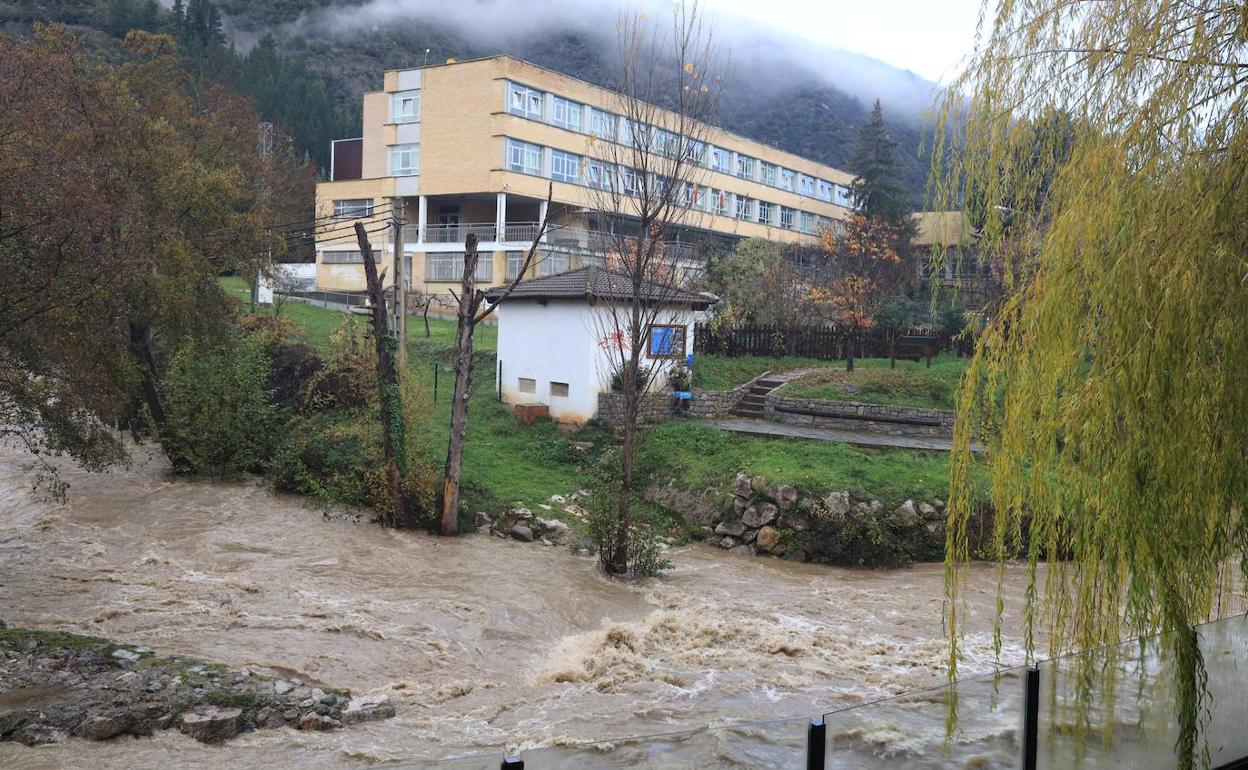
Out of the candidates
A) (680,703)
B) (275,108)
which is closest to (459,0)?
(275,108)

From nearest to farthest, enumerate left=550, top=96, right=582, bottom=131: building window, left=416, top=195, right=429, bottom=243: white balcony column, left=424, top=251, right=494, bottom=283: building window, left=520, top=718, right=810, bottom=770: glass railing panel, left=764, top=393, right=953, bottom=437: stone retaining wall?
1. left=520, top=718, right=810, bottom=770: glass railing panel
2. left=764, top=393, right=953, bottom=437: stone retaining wall
3. left=550, top=96, right=582, bottom=131: building window
4. left=424, top=251, right=494, bottom=283: building window
5. left=416, top=195, right=429, bottom=243: white balcony column

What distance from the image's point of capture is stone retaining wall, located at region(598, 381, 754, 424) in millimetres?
24047

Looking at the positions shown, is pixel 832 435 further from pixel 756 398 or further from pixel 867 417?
pixel 756 398

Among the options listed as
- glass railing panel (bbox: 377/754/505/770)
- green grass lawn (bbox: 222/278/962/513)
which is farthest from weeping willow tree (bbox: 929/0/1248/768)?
green grass lawn (bbox: 222/278/962/513)

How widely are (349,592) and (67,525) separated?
21.8 feet

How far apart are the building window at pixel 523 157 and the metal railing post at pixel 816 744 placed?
134 feet

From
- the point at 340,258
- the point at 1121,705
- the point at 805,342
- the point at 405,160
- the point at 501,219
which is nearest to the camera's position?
the point at 1121,705

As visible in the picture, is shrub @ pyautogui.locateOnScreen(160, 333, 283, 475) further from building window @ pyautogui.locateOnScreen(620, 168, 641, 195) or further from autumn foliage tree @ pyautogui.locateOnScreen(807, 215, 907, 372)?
autumn foliage tree @ pyautogui.locateOnScreen(807, 215, 907, 372)

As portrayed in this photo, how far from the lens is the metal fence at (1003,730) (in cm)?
525

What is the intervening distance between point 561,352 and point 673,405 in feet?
10.6

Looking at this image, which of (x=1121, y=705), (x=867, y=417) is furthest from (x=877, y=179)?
(x=1121, y=705)

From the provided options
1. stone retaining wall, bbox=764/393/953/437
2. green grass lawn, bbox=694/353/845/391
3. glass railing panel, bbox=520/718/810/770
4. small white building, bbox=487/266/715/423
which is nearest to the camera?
glass railing panel, bbox=520/718/810/770

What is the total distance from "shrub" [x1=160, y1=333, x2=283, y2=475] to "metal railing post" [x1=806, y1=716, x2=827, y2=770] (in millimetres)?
18455

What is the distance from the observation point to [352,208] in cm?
4962
